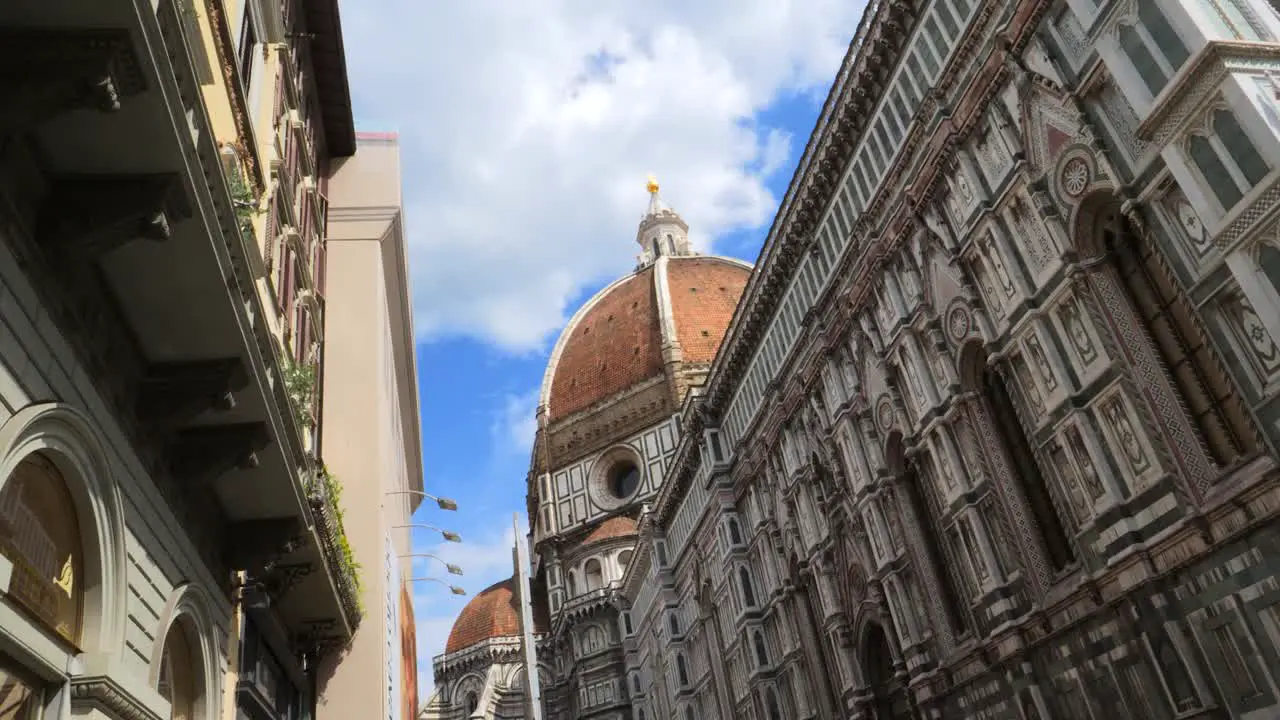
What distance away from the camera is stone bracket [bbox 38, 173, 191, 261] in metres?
6.54

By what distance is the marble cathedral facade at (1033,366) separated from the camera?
1144 cm

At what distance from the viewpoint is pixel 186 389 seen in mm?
8578

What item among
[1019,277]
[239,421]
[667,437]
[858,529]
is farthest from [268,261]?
[667,437]

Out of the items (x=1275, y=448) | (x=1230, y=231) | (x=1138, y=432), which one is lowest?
(x=1275, y=448)

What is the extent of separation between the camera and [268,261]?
13.1 meters

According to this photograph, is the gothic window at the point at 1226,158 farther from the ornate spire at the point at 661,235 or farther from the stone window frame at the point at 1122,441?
the ornate spire at the point at 661,235

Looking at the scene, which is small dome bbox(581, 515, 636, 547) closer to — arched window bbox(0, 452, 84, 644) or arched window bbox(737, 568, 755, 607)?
arched window bbox(737, 568, 755, 607)

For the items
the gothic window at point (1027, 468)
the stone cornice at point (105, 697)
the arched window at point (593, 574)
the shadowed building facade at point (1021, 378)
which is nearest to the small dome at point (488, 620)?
the arched window at point (593, 574)

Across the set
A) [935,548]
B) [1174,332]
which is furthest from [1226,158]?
[935,548]

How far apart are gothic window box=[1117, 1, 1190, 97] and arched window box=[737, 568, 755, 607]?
2020 cm

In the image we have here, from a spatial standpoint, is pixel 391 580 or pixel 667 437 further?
pixel 667 437

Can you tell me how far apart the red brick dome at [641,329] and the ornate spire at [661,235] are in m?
2.73

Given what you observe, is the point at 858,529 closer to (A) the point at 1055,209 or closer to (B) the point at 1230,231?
(A) the point at 1055,209

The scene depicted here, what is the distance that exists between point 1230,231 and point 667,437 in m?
55.3
